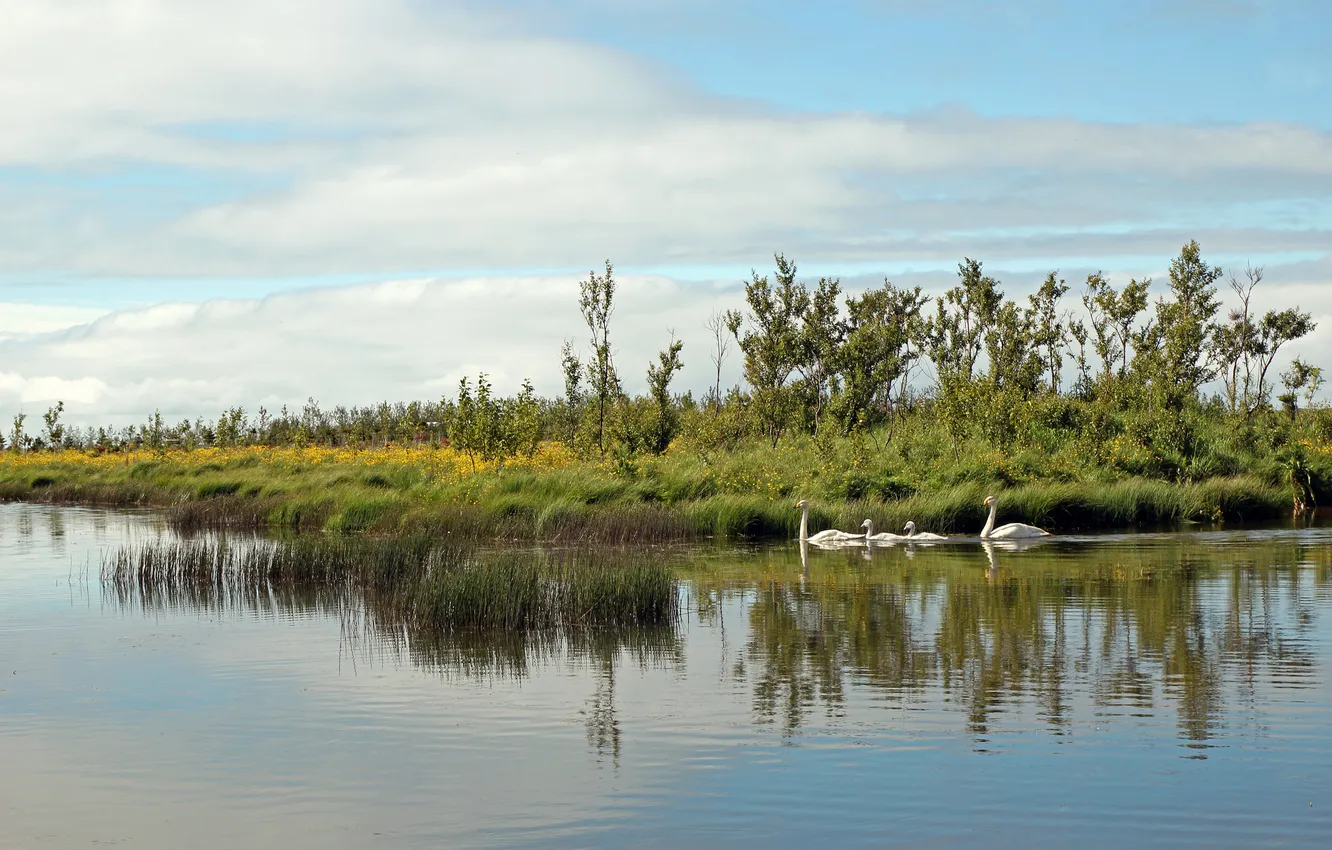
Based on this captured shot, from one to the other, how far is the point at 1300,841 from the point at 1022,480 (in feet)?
79.4

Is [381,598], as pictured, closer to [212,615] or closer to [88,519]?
[212,615]

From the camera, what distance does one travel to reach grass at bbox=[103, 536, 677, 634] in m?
14.8

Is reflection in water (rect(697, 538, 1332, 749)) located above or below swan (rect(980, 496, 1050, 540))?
below

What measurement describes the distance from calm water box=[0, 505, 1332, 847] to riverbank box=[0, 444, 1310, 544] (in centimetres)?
955

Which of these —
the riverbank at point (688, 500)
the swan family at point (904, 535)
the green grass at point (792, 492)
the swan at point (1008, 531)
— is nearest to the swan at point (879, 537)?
the swan family at point (904, 535)

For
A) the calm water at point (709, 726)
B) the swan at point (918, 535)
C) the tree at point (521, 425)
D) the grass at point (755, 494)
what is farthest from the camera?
the tree at point (521, 425)

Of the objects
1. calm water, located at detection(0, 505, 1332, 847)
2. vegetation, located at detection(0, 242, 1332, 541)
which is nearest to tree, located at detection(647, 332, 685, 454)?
vegetation, located at detection(0, 242, 1332, 541)

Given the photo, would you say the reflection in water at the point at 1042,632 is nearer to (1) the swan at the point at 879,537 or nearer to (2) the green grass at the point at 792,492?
(1) the swan at the point at 879,537

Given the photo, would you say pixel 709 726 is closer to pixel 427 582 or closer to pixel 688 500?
pixel 427 582

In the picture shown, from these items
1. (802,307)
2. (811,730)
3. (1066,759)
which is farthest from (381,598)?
(802,307)

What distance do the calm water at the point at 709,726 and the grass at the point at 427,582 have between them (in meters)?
0.73

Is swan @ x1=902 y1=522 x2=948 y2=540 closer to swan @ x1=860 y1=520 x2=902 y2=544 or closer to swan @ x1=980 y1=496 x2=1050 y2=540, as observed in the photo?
swan @ x1=860 y1=520 x2=902 y2=544

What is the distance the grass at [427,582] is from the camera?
584 inches

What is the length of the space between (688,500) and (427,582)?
544 inches
